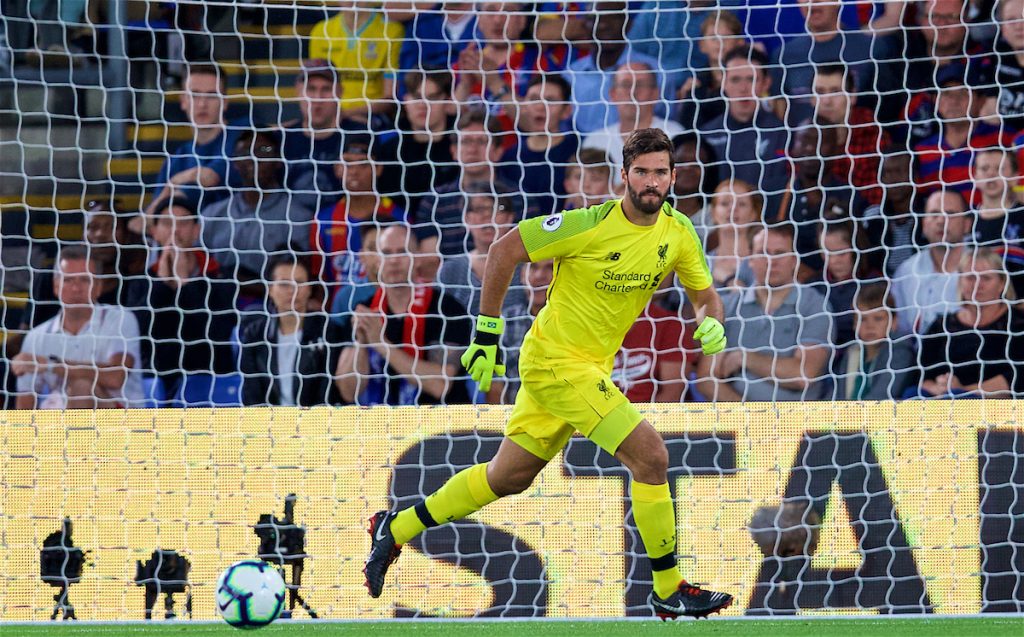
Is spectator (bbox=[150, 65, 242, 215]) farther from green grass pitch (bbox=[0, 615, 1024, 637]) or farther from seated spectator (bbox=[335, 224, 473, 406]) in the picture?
green grass pitch (bbox=[0, 615, 1024, 637])

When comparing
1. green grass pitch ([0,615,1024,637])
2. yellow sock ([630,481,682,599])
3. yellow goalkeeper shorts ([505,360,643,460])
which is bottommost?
green grass pitch ([0,615,1024,637])

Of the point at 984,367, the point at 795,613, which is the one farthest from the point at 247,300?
the point at 984,367

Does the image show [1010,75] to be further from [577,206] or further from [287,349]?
[287,349]

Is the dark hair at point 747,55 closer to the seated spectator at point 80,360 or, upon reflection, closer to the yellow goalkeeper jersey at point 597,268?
the yellow goalkeeper jersey at point 597,268

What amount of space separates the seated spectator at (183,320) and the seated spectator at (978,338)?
3.51 meters

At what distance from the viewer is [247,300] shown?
691 cm

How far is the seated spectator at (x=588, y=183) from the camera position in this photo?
706 centimetres

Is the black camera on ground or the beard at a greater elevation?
the beard

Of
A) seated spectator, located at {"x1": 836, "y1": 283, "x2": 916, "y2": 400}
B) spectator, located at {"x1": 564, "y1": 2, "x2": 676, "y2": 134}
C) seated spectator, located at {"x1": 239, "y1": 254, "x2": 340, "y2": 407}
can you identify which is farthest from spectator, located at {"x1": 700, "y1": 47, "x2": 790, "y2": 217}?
seated spectator, located at {"x1": 239, "y1": 254, "x2": 340, "y2": 407}

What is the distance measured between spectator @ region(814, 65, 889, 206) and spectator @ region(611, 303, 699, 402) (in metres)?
1.27

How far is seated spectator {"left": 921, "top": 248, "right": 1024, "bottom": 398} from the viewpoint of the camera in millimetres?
6461

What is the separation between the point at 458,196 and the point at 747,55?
1770 mm

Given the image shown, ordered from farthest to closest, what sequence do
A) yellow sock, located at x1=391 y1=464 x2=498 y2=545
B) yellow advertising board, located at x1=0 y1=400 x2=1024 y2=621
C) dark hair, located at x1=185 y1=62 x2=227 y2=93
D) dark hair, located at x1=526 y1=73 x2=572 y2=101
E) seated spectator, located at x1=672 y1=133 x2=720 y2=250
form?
dark hair, located at x1=185 y1=62 x2=227 y2=93 → dark hair, located at x1=526 y1=73 x2=572 y2=101 → seated spectator, located at x1=672 y1=133 x2=720 y2=250 → yellow advertising board, located at x1=0 y1=400 x2=1024 y2=621 → yellow sock, located at x1=391 y1=464 x2=498 y2=545

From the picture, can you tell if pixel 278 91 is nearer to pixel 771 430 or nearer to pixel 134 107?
pixel 134 107
